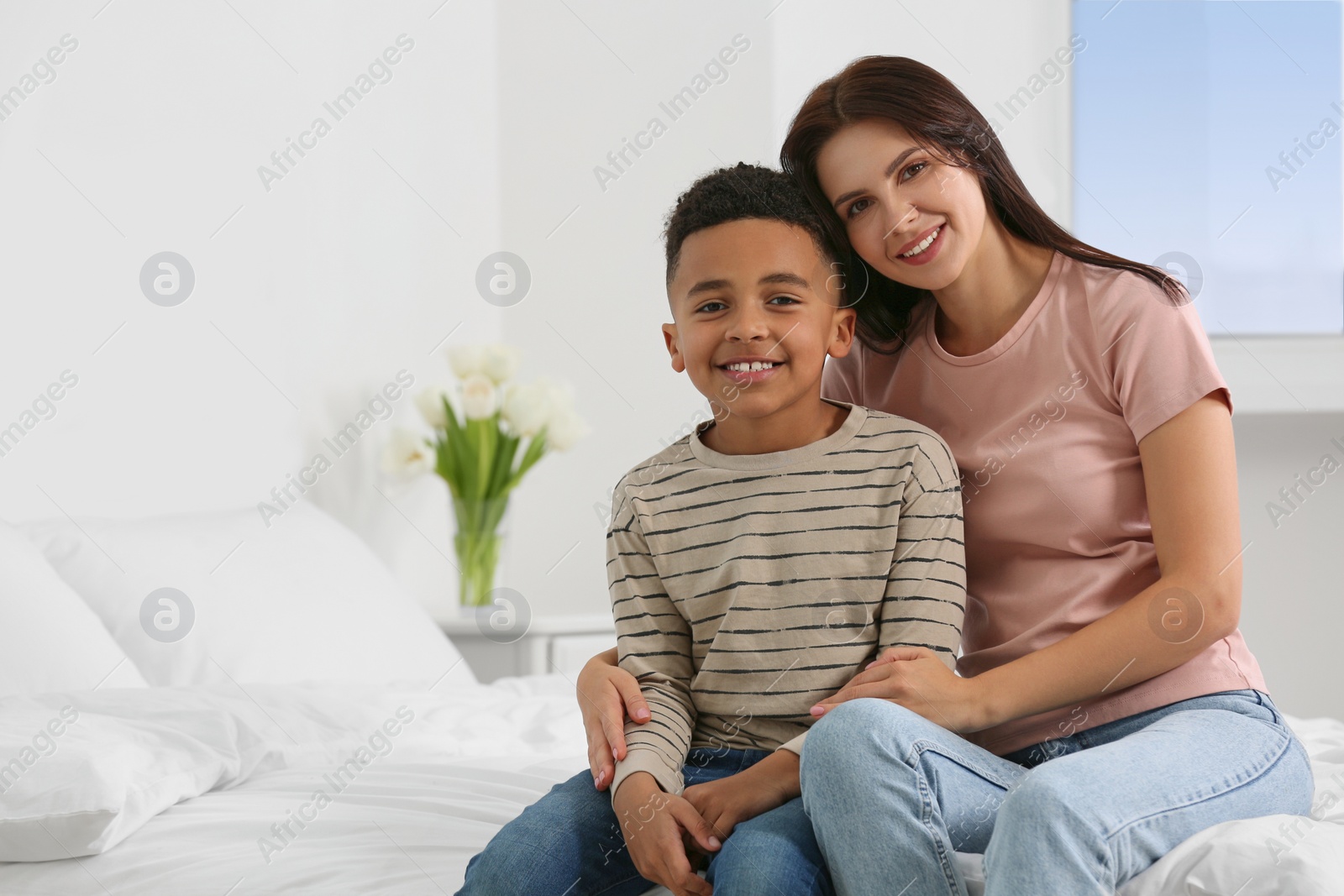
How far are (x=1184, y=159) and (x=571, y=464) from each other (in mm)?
1789

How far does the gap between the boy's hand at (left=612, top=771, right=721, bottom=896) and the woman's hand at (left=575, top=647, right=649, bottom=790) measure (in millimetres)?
53

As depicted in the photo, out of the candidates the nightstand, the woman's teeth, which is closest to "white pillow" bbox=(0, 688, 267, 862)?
the woman's teeth

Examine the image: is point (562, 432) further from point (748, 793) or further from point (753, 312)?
point (748, 793)

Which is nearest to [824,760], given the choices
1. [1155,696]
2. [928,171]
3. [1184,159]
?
[1155,696]

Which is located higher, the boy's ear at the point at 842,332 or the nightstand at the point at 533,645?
the boy's ear at the point at 842,332

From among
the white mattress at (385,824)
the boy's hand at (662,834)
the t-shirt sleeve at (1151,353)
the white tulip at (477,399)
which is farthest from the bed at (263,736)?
the white tulip at (477,399)

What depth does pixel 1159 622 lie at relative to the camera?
3.13ft

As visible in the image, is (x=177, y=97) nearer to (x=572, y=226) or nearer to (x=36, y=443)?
(x=36, y=443)

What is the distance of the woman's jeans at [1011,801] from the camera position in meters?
0.73

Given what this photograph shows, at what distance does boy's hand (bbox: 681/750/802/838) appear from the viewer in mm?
892

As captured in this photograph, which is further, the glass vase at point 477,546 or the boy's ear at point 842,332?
the glass vase at point 477,546

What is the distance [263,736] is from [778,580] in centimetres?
68

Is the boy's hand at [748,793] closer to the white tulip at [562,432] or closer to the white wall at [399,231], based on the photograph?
the white wall at [399,231]

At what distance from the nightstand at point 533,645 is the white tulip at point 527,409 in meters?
0.45
